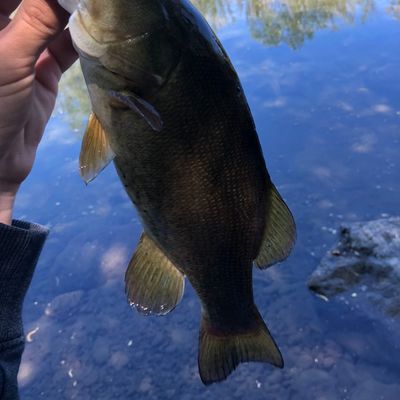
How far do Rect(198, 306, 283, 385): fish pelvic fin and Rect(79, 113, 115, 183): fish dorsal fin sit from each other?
0.65 m

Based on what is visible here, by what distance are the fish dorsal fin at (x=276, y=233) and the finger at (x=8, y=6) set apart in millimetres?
1242

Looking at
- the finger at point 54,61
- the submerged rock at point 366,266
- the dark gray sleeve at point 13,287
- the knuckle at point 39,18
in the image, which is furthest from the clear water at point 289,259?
the knuckle at point 39,18

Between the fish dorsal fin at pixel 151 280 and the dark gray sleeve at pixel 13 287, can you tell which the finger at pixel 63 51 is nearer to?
the dark gray sleeve at pixel 13 287

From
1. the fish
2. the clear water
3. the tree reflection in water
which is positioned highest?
the fish

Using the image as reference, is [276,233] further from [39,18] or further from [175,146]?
[39,18]

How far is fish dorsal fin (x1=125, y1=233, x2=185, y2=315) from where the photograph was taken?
5.05 feet

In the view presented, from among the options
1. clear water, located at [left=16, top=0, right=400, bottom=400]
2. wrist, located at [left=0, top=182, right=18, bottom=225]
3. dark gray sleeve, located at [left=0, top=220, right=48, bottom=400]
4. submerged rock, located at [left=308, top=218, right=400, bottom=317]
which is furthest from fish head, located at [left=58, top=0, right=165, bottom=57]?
submerged rock, located at [left=308, top=218, right=400, bottom=317]

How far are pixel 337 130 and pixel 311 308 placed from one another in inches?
97.5

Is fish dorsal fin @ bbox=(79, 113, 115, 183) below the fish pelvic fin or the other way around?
the other way around

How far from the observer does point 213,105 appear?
4.22 ft

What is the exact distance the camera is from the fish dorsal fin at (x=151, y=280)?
5.05 feet

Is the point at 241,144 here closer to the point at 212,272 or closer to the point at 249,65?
the point at 212,272

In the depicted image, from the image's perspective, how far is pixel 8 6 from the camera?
6.19ft

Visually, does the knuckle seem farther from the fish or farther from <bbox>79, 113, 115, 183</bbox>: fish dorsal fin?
<bbox>79, 113, 115, 183</bbox>: fish dorsal fin
